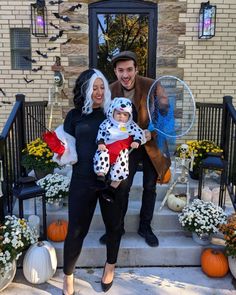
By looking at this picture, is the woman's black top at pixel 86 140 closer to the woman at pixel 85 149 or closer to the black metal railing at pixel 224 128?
the woman at pixel 85 149

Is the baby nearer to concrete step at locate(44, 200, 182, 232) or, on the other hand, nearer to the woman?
the woman

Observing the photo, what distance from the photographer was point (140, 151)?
2854 mm

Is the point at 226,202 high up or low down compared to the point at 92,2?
down

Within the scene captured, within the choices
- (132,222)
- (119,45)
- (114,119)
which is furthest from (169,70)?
(114,119)

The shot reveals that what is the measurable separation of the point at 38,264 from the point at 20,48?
3.14 metres

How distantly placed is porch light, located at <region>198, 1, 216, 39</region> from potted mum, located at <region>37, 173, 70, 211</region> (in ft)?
8.81

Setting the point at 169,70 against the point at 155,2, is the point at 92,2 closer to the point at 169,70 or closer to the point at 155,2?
the point at 155,2

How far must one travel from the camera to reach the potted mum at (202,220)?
2998 millimetres

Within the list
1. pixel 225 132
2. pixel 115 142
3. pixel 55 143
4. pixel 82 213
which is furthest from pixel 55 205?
pixel 225 132

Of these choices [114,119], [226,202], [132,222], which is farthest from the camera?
[226,202]

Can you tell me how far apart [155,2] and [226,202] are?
272 centimetres

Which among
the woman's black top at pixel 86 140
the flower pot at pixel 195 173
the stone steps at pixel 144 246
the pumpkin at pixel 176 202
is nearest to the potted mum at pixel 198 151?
the flower pot at pixel 195 173

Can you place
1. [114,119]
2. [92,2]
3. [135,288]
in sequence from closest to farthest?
[114,119] → [135,288] → [92,2]

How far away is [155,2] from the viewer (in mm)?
4711
